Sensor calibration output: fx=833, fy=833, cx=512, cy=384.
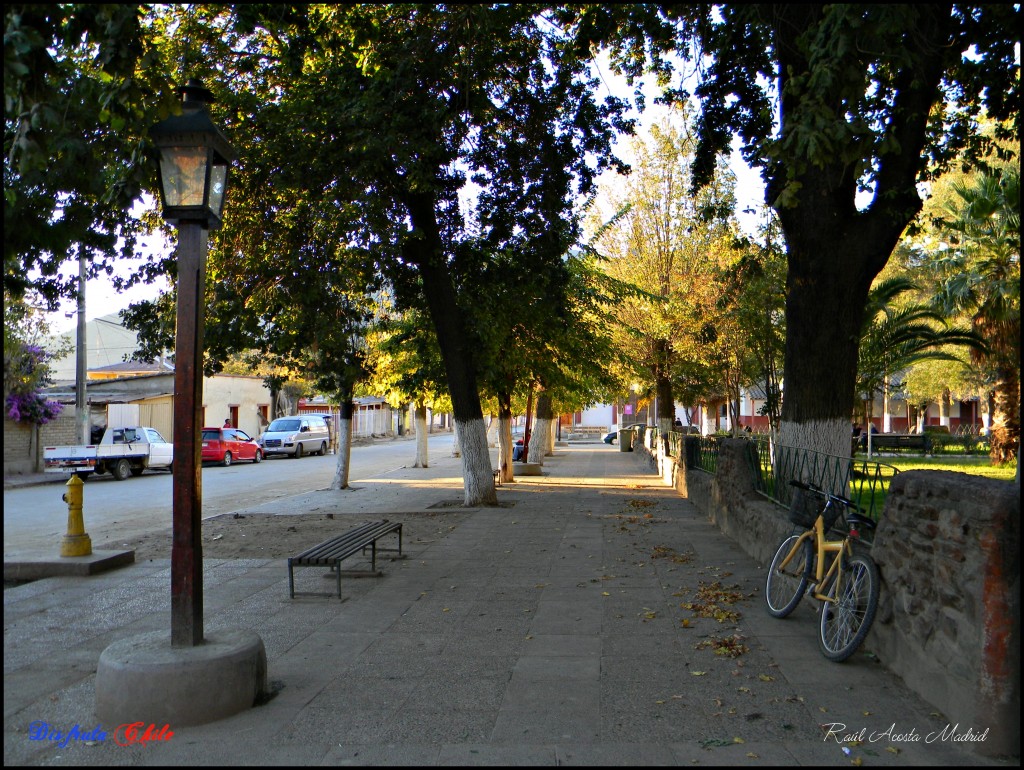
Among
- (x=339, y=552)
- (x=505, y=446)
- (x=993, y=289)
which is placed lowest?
(x=339, y=552)

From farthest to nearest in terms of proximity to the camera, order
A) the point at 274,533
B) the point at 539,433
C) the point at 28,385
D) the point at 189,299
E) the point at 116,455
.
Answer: the point at 539,433 → the point at 116,455 → the point at 28,385 → the point at 274,533 → the point at 189,299

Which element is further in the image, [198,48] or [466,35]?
[198,48]

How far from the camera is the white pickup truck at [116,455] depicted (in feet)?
79.5

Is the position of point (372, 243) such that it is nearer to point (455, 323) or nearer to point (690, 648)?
point (455, 323)

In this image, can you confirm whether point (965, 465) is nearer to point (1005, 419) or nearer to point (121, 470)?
point (1005, 419)

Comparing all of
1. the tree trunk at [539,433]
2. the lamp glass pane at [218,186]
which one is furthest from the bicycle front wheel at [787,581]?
the tree trunk at [539,433]

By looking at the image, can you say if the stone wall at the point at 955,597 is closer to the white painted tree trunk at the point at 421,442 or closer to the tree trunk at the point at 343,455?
the tree trunk at the point at 343,455

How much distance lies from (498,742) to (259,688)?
62.9 inches

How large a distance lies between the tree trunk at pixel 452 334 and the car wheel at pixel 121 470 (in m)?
14.7

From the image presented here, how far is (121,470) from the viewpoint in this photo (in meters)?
25.8

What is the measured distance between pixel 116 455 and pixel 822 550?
956 inches

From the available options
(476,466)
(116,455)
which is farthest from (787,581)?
(116,455)

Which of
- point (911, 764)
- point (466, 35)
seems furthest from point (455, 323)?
point (911, 764)

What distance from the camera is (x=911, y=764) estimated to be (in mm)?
4012
